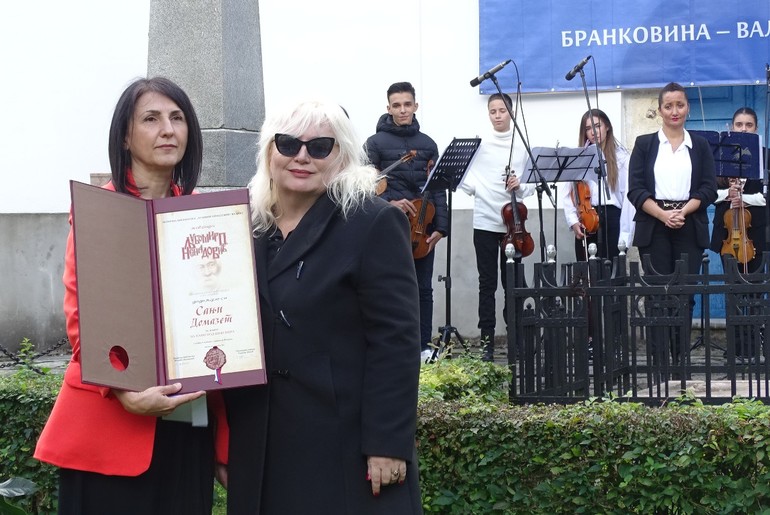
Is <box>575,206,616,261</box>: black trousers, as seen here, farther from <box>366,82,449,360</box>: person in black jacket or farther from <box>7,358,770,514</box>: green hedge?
<box>7,358,770,514</box>: green hedge

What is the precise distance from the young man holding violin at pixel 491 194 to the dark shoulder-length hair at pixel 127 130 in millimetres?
7553

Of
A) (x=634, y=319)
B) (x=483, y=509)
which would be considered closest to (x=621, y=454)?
(x=483, y=509)

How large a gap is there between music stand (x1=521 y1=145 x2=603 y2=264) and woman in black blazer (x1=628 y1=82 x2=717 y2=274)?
2.09 ft

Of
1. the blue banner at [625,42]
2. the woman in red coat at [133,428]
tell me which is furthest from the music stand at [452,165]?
the woman in red coat at [133,428]

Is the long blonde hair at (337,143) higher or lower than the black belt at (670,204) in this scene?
higher

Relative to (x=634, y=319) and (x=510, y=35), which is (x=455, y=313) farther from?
(x=634, y=319)

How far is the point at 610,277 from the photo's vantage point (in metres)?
A: 7.98

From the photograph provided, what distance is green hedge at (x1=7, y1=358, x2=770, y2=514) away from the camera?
15.7 ft

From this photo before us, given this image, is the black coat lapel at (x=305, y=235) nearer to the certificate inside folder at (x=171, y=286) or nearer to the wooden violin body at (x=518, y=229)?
the certificate inside folder at (x=171, y=286)

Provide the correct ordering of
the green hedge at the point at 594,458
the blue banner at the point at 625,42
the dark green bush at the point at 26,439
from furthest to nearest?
the blue banner at the point at 625,42 → the dark green bush at the point at 26,439 → the green hedge at the point at 594,458

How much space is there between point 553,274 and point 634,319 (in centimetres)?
57

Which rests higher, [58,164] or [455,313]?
[58,164]

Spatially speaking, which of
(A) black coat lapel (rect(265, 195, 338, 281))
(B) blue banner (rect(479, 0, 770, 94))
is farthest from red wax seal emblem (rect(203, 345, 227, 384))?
(B) blue banner (rect(479, 0, 770, 94))

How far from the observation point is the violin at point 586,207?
37.5 feet
